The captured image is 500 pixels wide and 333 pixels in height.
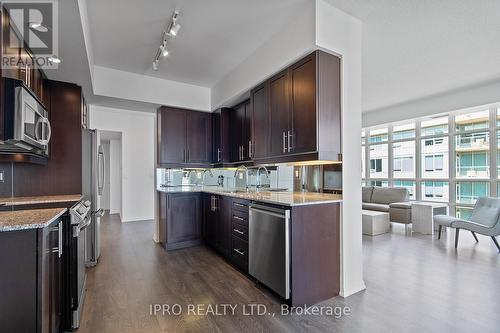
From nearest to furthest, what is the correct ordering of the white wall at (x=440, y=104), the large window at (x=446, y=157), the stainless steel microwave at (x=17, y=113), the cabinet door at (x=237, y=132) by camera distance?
the stainless steel microwave at (x=17, y=113)
the cabinet door at (x=237, y=132)
the white wall at (x=440, y=104)
the large window at (x=446, y=157)

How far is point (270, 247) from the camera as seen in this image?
2.47 metres

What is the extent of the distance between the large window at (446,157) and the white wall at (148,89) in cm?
551

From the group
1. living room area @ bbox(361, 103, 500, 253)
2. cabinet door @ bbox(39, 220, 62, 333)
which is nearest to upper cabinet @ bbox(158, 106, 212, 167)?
cabinet door @ bbox(39, 220, 62, 333)

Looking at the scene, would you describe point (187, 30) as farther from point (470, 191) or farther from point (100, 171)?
point (470, 191)

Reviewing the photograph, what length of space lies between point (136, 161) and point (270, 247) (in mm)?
5146

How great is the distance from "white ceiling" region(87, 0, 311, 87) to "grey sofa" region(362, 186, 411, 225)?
186 inches

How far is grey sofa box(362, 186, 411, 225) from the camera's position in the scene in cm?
559

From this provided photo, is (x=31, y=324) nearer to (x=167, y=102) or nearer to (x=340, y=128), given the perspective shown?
(x=340, y=128)

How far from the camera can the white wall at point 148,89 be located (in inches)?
152

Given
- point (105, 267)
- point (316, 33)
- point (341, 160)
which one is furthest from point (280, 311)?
point (316, 33)

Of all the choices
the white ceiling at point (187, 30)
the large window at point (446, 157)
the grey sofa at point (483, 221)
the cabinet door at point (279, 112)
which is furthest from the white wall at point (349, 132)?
the large window at point (446, 157)

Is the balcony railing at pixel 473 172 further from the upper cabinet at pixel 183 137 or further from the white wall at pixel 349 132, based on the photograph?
the upper cabinet at pixel 183 137

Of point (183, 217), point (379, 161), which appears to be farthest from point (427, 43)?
point (379, 161)

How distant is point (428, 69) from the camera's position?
423cm
